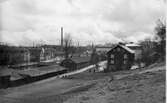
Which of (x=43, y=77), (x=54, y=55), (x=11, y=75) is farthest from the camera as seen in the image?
(x=54, y=55)

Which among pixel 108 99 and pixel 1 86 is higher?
pixel 108 99

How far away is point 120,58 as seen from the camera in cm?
3650

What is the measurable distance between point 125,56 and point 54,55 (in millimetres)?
35366

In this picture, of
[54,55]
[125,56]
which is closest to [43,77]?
[125,56]

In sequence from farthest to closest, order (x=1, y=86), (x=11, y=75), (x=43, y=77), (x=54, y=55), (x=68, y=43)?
(x=54, y=55) → (x=68, y=43) → (x=43, y=77) → (x=11, y=75) → (x=1, y=86)

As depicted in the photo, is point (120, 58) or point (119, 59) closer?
point (120, 58)

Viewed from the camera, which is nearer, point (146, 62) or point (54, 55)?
point (146, 62)

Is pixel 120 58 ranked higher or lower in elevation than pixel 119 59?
higher

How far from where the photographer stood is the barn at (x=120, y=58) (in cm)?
3631

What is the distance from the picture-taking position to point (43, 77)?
25672 mm

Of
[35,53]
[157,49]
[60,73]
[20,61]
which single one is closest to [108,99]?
[60,73]

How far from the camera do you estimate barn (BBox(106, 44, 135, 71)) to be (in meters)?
36.3

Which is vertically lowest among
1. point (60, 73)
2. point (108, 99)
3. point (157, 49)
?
point (60, 73)

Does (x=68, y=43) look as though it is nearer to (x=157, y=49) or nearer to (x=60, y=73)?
(x=60, y=73)
